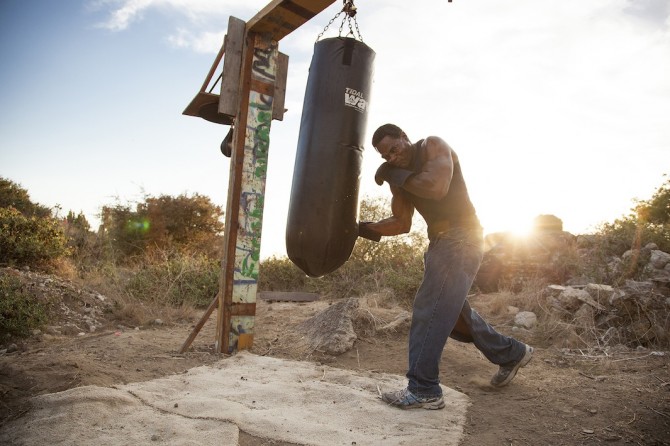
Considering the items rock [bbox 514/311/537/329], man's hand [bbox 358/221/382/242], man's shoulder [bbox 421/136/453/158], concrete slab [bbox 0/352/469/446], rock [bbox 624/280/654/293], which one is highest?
man's shoulder [bbox 421/136/453/158]

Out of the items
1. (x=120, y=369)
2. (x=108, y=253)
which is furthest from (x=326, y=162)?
(x=108, y=253)

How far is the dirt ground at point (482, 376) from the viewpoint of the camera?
104 inches

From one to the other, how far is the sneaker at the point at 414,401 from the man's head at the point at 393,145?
1.68m

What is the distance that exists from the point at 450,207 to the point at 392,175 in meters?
0.49

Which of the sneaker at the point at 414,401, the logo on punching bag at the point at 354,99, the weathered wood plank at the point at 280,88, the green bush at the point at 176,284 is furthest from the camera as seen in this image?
the green bush at the point at 176,284

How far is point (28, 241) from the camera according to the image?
823cm

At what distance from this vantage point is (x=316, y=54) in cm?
338

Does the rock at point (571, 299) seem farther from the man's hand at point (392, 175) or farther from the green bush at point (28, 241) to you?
the green bush at point (28, 241)

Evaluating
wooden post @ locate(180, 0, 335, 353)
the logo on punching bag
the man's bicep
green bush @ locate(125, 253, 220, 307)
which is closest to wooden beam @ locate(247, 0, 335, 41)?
wooden post @ locate(180, 0, 335, 353)

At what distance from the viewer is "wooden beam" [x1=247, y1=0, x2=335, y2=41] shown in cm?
400

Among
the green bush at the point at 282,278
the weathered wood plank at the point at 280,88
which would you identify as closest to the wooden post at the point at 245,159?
the weathered wood plank at the point at 280,88

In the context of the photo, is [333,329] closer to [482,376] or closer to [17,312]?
[482,376]

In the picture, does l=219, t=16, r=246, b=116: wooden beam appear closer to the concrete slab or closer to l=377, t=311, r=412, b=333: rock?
the concrete slab

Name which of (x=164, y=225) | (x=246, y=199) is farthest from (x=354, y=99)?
(x=164, y=225)
